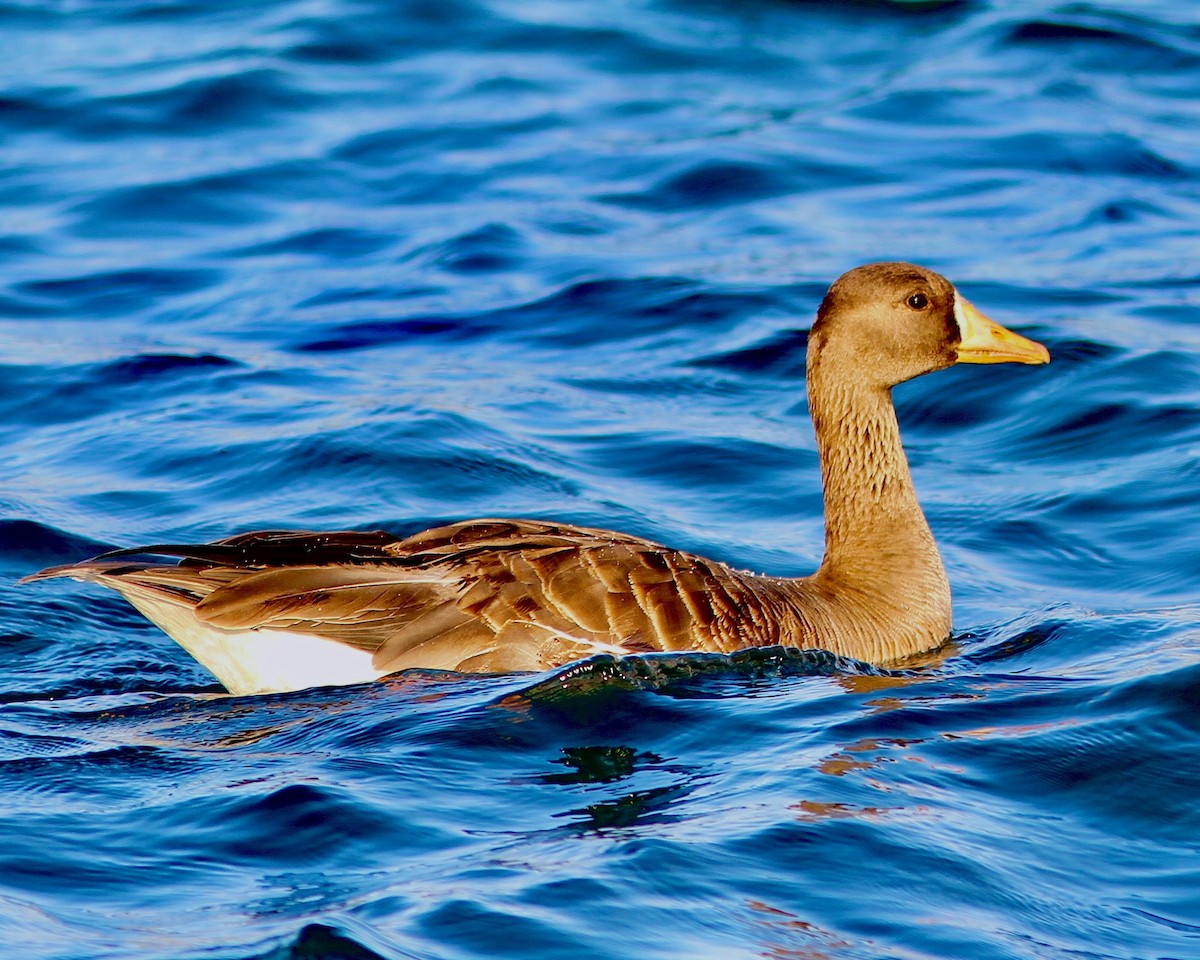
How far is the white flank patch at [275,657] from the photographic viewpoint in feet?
23.7

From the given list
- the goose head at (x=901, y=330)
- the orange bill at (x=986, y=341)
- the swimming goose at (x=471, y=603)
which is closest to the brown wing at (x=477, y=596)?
the swimming goose at (x=471, y=603)

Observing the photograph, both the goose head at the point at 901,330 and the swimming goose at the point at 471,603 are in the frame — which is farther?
the goose head at the point at 901,330

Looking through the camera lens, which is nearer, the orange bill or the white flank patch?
the white flank patch

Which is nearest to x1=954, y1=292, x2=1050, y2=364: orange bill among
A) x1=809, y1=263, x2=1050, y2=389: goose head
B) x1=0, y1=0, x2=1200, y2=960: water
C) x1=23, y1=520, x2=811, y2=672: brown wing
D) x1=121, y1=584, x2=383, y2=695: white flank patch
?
x1=809, y1=263, x2=1050, y2=389: goose head

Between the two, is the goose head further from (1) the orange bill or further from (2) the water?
(2) the water

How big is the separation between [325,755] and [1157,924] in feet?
9.46

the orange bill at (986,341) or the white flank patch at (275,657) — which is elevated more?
the orange bill at (986,341)

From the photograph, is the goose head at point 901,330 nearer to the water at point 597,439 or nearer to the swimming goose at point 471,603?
the swimming goose at point 471,603

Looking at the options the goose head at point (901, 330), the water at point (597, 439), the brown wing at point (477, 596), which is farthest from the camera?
the goose head at point (901, 330)

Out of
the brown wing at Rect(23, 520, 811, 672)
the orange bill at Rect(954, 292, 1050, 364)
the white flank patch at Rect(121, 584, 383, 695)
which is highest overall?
the orange bill at Rect(954, 292, 1050, 364)

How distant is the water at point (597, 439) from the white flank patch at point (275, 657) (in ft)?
0.33

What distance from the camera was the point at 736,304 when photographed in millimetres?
13617

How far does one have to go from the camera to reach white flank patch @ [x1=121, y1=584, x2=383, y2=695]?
23.7 ft

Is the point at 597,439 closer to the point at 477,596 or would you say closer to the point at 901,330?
the point at 901,330
